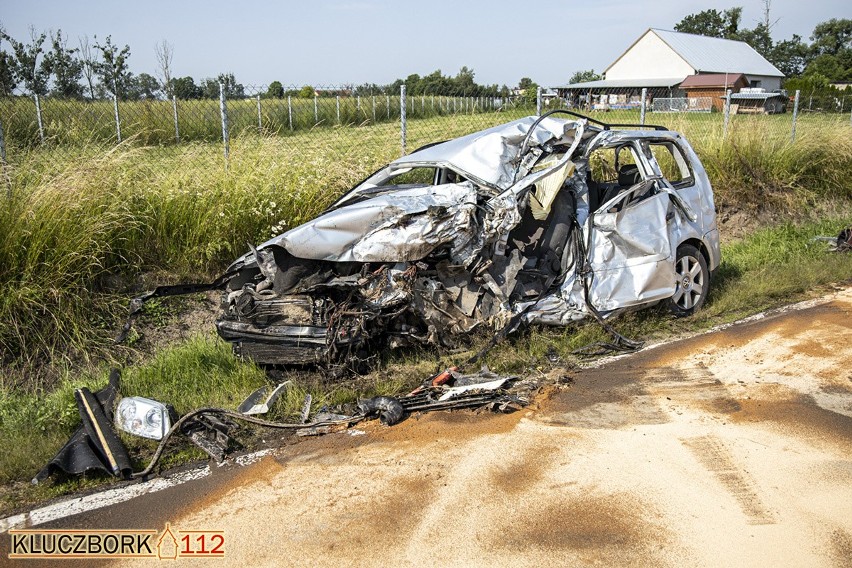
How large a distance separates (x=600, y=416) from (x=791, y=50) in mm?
86178

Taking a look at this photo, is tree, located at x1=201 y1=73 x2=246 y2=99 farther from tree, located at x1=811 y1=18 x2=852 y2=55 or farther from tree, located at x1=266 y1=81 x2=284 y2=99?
tree, located at x1=811 y1=18 x2=852 y2=55

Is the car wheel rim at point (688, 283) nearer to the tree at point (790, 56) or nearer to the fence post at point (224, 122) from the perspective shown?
the fence post at point (224, 122)

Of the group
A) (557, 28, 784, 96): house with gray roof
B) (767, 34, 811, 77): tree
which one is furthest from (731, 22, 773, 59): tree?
(557, 28, 784, 96): house with gray roof

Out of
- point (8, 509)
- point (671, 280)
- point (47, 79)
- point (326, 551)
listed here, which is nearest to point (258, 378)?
point (8, 509)

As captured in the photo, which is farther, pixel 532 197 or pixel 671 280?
pixel 671 280

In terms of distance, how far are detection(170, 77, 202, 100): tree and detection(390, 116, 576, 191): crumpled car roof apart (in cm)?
581

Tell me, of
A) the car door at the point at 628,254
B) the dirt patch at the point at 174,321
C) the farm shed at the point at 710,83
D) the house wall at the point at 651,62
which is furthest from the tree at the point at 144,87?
the house wall at the point at 651,62

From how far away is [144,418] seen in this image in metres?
4.54

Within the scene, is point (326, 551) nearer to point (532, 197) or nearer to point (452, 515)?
point (452, 515)

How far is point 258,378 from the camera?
5.25m

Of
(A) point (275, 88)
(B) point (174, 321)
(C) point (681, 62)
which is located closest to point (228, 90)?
(A) point (275, 88)

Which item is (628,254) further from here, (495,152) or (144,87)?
(144,87)

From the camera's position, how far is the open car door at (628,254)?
6.01m

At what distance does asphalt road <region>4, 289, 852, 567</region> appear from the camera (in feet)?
10.6
